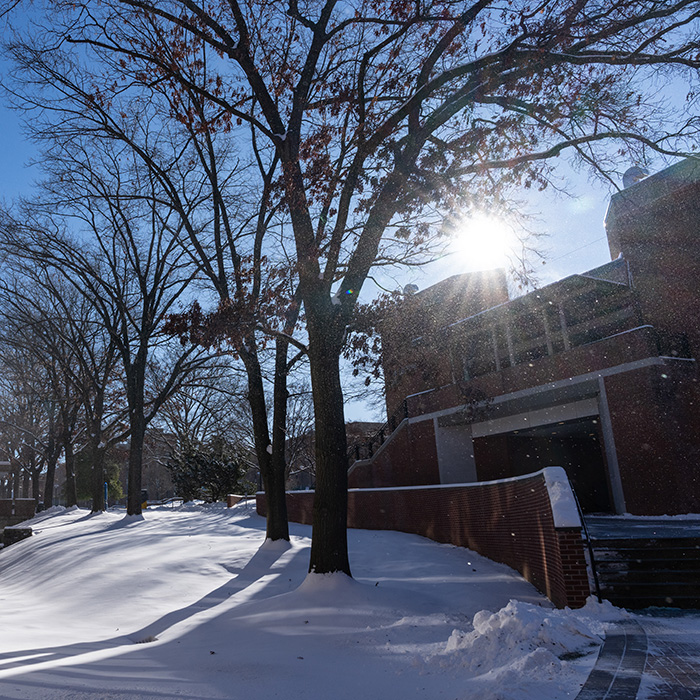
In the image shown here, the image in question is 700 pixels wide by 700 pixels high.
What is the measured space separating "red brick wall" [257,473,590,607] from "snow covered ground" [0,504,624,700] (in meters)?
0.32

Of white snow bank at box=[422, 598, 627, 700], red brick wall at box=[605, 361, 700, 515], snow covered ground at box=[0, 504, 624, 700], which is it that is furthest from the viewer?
red brick wall at box=[605, 361, 700, 515]

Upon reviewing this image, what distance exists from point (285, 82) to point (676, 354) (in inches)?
526

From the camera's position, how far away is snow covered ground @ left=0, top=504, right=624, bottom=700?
464 centimetres

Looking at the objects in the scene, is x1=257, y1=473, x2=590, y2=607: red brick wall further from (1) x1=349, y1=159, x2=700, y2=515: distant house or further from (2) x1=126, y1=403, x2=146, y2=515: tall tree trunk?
(2) x1=126, y1=403, x2=146, y2=515: tall tree trunk

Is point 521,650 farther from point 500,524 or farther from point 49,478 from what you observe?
point 49,478

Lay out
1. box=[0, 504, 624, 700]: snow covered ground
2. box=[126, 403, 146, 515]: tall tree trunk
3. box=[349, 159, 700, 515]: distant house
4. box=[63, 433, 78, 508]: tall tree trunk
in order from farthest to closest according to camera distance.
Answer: box=[63, 433, 78, 508]: tall tree trunk
box=[126, 403, 146, 515]: tall tree trunk
box=[349, 159, 700, 515]: distant house
box=[0, 504, 624, 700]: snow covered ground

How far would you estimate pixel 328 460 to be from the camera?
27.8 ft

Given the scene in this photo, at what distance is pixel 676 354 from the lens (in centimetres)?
1688

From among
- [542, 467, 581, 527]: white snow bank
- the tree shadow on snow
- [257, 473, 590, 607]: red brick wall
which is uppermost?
[542, 467, 581, 527]: white snow bank

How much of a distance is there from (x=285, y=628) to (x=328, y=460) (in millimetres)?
2476

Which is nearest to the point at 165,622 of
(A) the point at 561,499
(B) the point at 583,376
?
(A) the point at 561,499

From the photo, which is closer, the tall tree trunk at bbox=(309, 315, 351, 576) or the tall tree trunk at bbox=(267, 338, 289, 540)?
the tall tree trunk at bbox=(309, 315, 351, 576)

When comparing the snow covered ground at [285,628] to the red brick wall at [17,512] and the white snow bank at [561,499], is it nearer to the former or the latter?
the white snow bank at [561,499]

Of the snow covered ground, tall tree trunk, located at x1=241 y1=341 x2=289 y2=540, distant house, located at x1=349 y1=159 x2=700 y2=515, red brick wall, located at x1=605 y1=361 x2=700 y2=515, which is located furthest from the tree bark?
red brick wall, located at x1=605 y1=361 x2=700 y2=515
